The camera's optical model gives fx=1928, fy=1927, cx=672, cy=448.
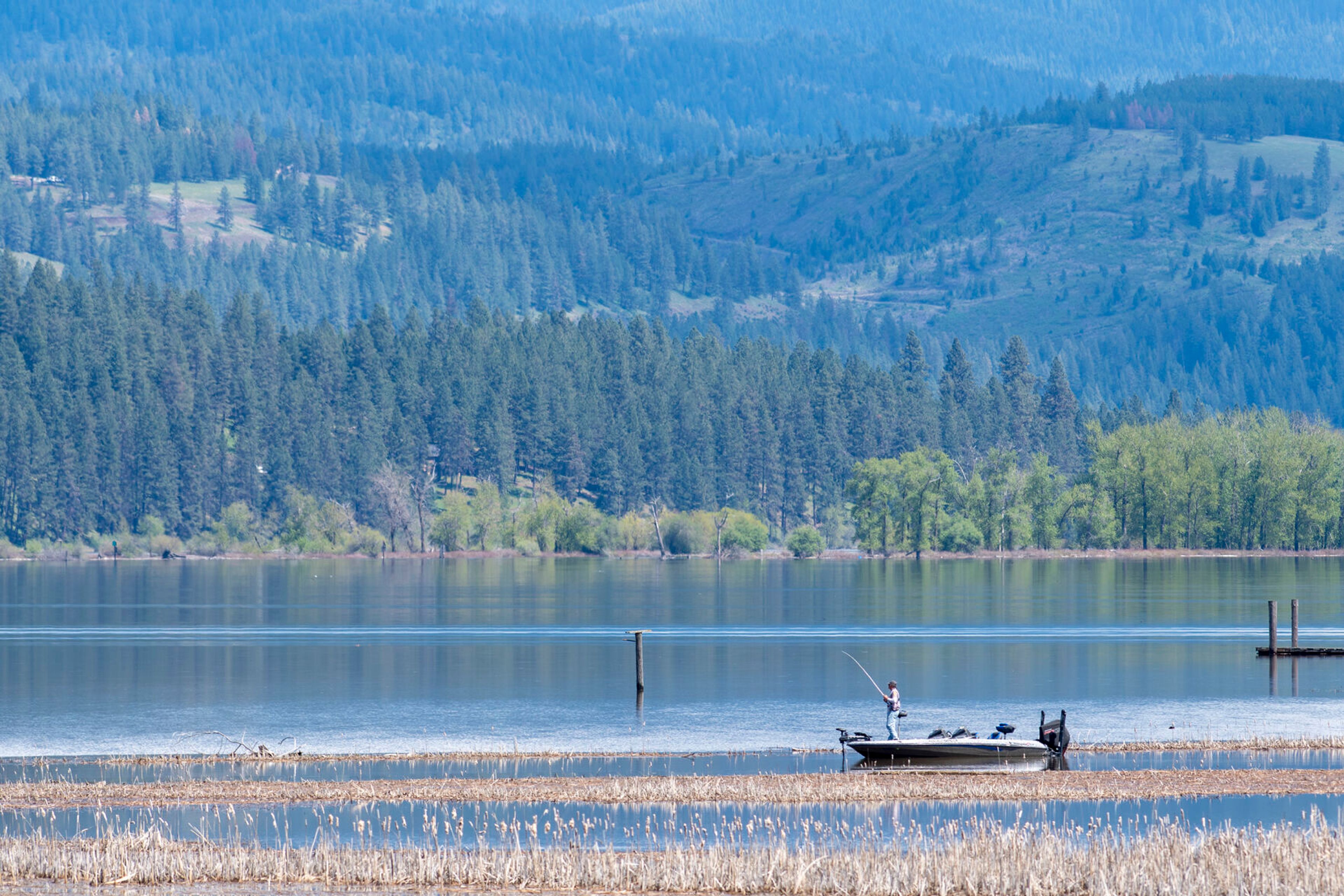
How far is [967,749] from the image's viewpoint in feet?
172

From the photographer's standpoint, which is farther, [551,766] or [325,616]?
[325,616]

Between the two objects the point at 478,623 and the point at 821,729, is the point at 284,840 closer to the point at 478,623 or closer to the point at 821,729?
the point at 821,729

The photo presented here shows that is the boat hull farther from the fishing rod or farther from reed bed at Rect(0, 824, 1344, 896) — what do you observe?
reed bed at Rect(0, 824, 1344, 896)

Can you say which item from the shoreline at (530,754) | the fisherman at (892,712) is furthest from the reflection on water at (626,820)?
the shoreline at (530,754)

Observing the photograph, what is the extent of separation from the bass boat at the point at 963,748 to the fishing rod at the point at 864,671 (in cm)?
1251

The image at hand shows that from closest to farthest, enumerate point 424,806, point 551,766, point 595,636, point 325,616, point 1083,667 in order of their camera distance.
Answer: point 424,806 → point 551,766 → point 1083,667 → point 595,636 → point 325,616

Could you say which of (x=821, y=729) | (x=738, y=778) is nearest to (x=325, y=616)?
(x=821, y=729)

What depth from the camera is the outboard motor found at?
174ft

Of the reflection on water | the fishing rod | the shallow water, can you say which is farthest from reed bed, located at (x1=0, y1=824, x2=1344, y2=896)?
the fishing rod

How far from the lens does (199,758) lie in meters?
56.6

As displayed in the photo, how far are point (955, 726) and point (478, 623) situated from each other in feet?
192

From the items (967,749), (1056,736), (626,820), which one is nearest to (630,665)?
(967,749)

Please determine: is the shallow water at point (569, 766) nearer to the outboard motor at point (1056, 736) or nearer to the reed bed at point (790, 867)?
the outboard motor at point (1056, 736)

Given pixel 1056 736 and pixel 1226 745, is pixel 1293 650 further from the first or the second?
pixel 1056 736
